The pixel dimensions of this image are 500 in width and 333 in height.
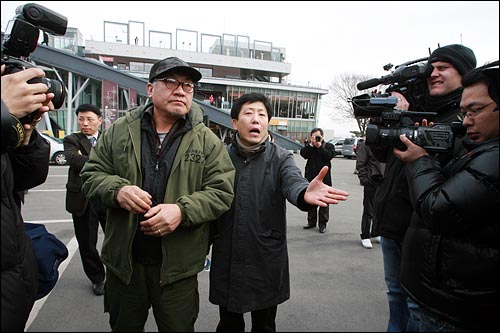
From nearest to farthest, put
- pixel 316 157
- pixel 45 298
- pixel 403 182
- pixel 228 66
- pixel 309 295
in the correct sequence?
pixel 403 182 < pixel 45 298 < pixel 309 295 < pixel 316 157 < pixel 228 66

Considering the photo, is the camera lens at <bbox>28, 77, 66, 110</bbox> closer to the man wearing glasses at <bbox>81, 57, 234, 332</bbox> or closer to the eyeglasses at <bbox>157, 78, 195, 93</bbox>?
the man wearing glasses at <bbox>81, 57, 234, 332</bbox>

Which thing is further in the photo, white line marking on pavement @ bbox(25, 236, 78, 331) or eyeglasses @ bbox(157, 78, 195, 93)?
white line marking on pavement @ bbox(25, 236, 78, 331)

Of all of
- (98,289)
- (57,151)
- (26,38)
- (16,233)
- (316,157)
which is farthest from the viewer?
(57,151)

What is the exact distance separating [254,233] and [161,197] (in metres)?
0.63

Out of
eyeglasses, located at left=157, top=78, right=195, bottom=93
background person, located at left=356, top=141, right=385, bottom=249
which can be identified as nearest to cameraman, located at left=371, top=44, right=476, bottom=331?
eyeglasses, located at left=157, top=78, right=195, bottom=93

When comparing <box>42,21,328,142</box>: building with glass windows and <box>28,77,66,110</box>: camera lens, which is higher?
<box>42,21,328,142</box>: building with glass windows

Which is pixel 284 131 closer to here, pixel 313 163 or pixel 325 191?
pixel 313 163

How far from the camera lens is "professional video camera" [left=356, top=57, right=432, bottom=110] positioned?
213cm

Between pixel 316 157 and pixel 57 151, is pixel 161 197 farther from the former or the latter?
pixel 57 151

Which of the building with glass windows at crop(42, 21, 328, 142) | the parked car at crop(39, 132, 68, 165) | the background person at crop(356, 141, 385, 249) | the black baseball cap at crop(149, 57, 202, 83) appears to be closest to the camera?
the black baseball cap at crop(149, 57, 202, 83)

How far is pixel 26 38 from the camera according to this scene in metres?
1.50

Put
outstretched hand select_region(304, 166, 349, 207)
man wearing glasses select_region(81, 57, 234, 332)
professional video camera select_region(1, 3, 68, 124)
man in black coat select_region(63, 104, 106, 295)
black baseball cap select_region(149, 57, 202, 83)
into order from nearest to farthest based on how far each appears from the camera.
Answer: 1. professional video camera select_region(1, 3, 68, 124)
2. outstretched hand select_region(304, 166, 349, 207)
3. man wearing glasses select_region(81, 57, 234, 332)
4. black baseball cap select_region(149, 57, 202, 83)
5. man in black coat select_region(63, 104, 106, 295)

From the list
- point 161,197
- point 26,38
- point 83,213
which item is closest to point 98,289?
point 83,213

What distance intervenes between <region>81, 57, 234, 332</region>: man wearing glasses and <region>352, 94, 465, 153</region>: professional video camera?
0.94m
